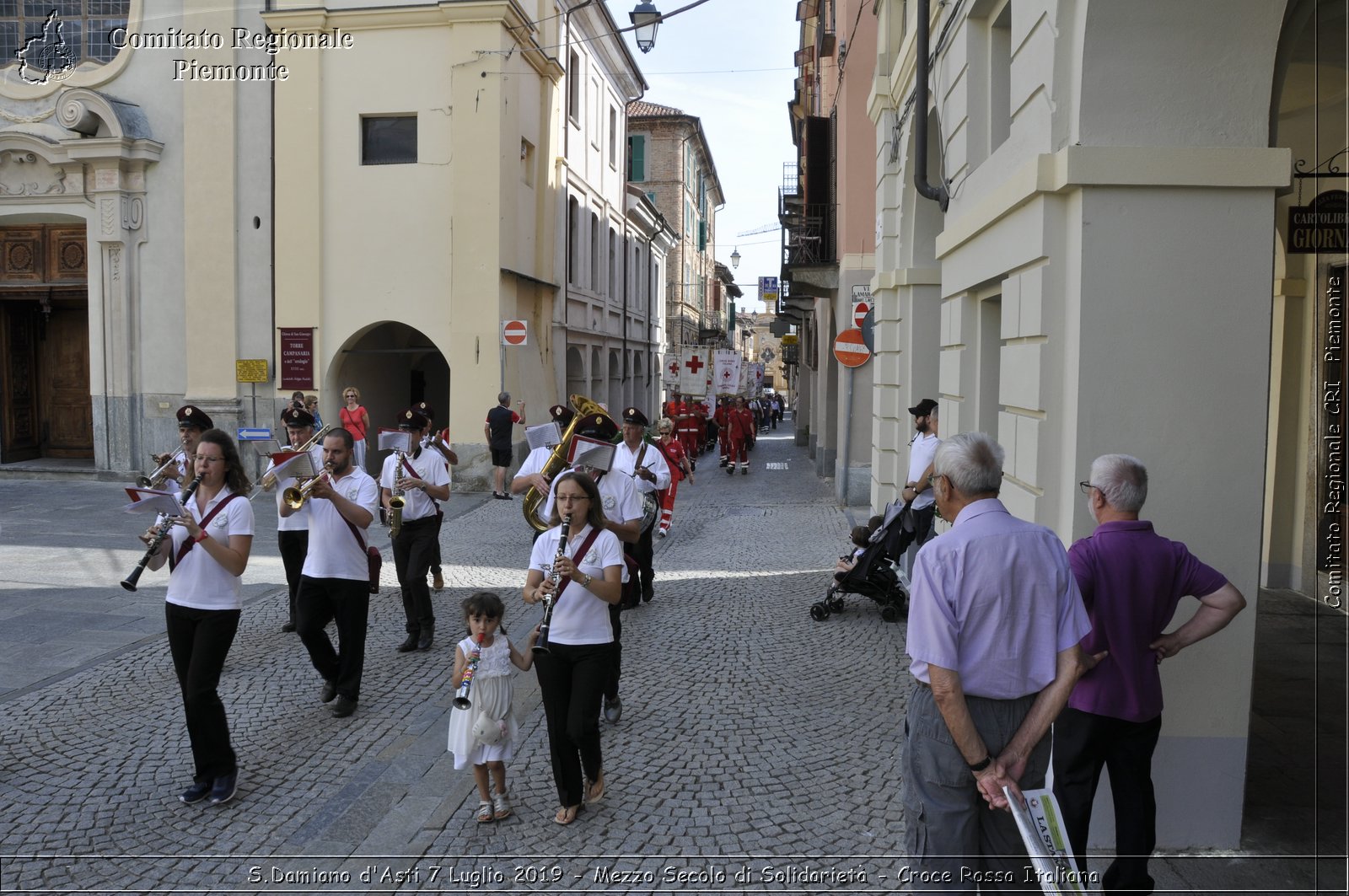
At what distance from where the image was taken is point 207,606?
5.49 m

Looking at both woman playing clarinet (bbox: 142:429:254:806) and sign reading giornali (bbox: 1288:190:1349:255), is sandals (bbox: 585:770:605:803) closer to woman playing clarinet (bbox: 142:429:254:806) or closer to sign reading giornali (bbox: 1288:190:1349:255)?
woman playing clarinet (bbox: 142:429:254:806)

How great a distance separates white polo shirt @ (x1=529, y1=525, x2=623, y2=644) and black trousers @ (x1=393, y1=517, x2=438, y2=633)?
3.57 metres

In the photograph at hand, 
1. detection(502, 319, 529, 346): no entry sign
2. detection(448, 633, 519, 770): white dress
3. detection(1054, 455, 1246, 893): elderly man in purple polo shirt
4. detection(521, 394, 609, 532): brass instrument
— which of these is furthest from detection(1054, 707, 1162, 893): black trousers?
detection(502, 319, 529, 346): no entry sign

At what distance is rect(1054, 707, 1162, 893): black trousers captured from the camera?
4.30m

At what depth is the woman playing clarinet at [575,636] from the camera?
16.8 ft

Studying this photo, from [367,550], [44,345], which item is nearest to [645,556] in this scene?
[367,550]

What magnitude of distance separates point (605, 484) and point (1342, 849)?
4.38 m

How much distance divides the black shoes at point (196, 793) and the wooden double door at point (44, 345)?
57.9ft

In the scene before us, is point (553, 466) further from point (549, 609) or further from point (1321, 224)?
point (1321, 224)

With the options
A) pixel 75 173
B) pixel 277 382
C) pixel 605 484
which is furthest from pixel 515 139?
pixel 605 484

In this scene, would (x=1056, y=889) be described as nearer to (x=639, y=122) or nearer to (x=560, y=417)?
(x=560, y=417)

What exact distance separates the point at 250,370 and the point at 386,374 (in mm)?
4026

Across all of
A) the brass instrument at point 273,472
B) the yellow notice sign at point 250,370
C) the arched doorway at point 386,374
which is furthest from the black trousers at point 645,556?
the yellow notice sign at point 250,370

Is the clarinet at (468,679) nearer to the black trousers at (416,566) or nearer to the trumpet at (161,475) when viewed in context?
the trumpet at (161,475)
